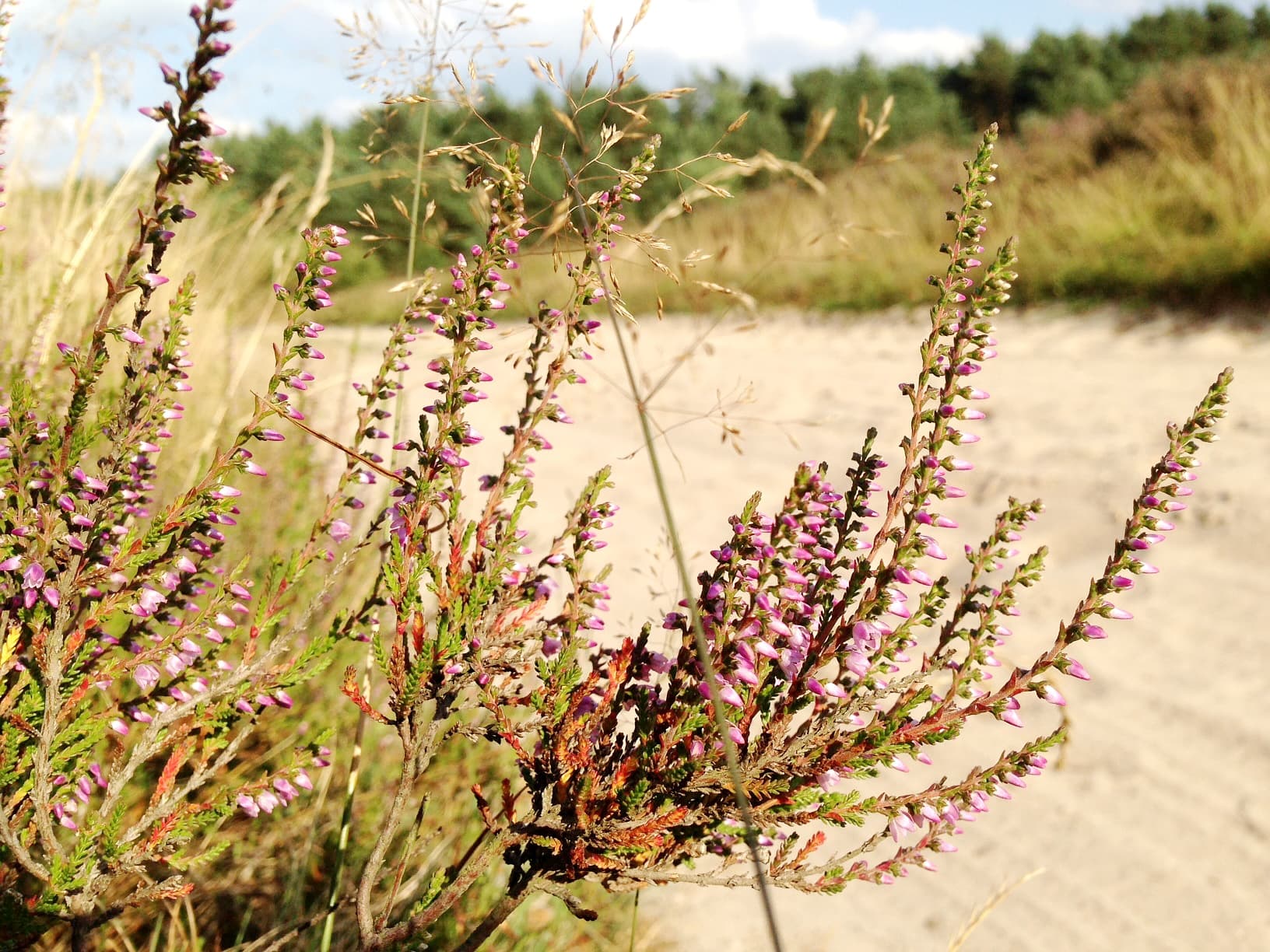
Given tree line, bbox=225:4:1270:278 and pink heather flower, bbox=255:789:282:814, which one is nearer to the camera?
pink heather flower, bbox=255:789:282:814

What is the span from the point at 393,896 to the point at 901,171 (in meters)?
14.3

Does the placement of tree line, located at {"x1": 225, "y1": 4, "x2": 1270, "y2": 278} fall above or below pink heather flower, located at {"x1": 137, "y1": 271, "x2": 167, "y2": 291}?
above

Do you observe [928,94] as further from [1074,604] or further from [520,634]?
[520,634]

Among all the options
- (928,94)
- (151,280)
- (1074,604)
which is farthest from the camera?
(928,94)

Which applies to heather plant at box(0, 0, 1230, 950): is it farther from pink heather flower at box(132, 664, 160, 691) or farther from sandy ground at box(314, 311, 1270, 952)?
sandy ground at box(314, 311, 1270, 952)

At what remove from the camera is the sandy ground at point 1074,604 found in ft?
9.38

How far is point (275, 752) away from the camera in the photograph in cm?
284

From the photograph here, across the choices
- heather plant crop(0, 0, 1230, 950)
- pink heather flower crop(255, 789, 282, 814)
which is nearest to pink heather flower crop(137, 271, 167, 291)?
heather plant crop(0, 0, 1230, 950)

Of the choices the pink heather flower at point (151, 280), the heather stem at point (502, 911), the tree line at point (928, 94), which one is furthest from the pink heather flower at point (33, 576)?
the tree line at point (928, 94)

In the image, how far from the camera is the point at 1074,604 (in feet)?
14.5

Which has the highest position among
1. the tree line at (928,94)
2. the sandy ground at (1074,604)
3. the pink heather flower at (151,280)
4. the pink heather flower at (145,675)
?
the tree line at (928,94)

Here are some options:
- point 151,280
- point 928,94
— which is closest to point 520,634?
point 151,280

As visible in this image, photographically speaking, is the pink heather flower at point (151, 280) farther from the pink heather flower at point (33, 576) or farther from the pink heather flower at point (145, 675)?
the pink heather flower at point (145, 675)

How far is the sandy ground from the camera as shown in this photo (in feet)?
9.38
